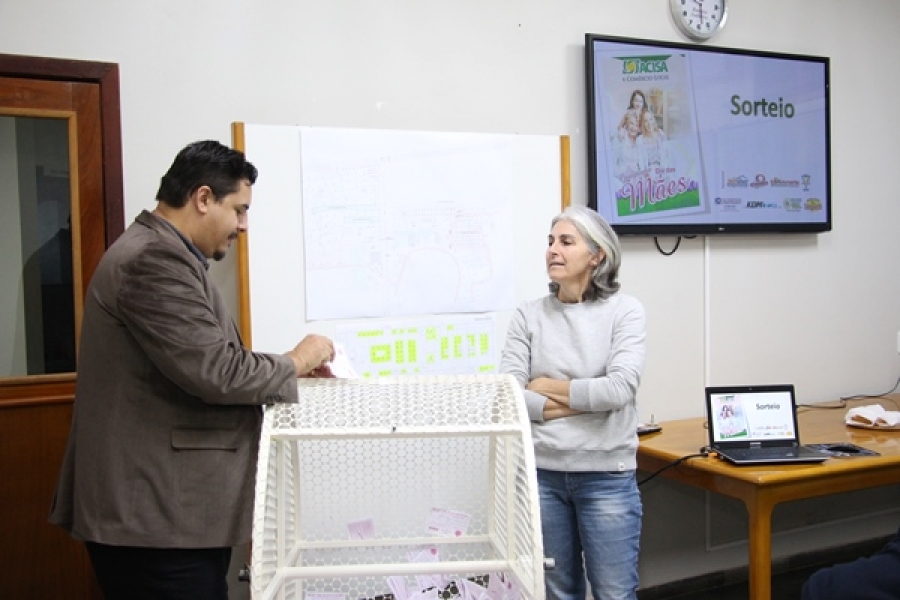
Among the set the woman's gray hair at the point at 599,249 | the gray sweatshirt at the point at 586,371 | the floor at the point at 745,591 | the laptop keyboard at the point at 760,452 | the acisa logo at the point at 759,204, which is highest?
the acisa logo at the point at 759,204

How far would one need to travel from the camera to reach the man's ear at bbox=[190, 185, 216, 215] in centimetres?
166

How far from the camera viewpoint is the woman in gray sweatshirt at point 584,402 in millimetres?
2047

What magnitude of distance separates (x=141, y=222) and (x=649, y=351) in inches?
84.2

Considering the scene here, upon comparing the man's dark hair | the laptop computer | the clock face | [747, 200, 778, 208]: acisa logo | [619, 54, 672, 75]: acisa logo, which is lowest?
the laptop computer

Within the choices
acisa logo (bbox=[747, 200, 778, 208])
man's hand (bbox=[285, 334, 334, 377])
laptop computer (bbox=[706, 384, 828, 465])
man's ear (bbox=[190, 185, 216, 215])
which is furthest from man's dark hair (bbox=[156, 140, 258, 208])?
acisa logo (bbox=[747, 200, 778, 208])

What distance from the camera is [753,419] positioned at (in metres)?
2.54

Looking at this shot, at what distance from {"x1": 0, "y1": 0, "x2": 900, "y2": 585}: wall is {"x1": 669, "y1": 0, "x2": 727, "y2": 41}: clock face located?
5cm

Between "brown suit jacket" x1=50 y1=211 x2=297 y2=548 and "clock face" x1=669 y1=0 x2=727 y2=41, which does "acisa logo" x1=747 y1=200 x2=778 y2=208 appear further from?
"brown suit jacket" x1=50 y1=211 x2=297 y2=548

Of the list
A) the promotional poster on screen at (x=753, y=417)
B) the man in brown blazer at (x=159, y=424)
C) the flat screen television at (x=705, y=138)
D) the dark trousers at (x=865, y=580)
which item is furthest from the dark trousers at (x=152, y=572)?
the flat screen television at (x=705, y=138)

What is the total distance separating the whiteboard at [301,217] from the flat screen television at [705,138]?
34cm

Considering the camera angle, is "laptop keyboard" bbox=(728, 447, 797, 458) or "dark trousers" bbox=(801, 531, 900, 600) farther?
"laptop keyboard" bbox=(728, 447, 797, 458)

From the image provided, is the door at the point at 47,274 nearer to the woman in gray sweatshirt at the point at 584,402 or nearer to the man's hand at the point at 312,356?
the man's hand at the point at 312,356

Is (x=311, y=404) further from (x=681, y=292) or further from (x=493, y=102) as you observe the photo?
(x=681, y=292)

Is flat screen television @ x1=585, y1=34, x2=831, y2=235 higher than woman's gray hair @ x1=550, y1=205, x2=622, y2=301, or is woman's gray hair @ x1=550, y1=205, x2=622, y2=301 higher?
flat screen television @ x1=585, y1=34, x2=831, y2=235
